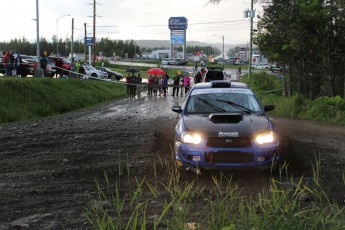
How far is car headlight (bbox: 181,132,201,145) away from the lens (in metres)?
6.64

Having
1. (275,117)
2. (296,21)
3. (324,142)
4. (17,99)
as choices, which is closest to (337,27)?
(296,21)

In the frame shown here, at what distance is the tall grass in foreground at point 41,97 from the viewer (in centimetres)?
1696

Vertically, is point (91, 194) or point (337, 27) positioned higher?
point (337, 27)

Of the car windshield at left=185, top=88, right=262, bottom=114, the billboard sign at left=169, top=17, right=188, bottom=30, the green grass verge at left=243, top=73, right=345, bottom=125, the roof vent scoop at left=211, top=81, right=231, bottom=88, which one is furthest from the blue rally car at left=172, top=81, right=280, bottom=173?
the billboard sign at left=169, top=17, right=188, bottom=30

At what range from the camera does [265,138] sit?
6668mm

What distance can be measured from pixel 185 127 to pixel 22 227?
10.2 feet

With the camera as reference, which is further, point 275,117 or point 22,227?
point 275,117

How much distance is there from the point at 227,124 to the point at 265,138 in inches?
25.3

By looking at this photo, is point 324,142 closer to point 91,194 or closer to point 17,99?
point 91,194

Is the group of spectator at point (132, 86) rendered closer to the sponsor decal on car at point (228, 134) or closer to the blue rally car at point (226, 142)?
the blue rally car at point (226, 142)

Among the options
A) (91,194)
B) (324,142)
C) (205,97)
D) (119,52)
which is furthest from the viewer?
(119,52)

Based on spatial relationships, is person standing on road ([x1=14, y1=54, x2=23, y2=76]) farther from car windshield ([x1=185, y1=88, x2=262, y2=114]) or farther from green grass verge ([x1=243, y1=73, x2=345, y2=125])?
car windshield ([x1=185, y1=88, x2=262, y2=114])

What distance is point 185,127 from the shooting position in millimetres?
6926

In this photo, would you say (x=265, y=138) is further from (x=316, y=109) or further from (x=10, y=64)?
(x=10, y=64)
